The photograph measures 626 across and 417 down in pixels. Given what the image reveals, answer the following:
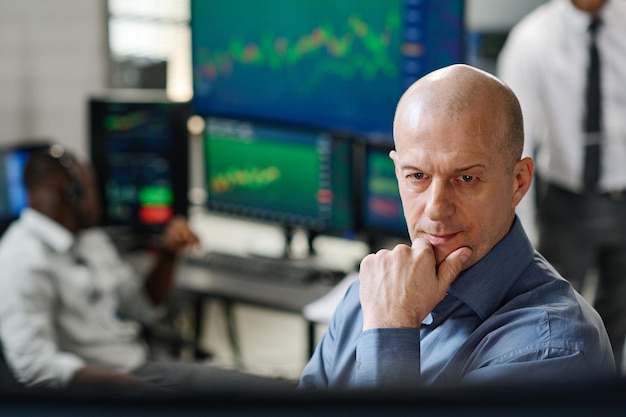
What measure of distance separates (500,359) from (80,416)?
55 cm

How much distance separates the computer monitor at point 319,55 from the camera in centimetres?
307

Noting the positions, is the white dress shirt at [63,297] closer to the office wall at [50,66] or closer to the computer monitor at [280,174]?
the computer monitor at [280,174]

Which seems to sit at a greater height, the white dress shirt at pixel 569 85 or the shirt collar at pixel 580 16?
the shirt collar at pixel 580 16

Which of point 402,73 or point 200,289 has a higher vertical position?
point 402,73

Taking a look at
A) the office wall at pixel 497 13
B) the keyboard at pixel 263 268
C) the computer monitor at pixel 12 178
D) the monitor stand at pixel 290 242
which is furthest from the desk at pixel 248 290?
the office wall at pixel 497 13

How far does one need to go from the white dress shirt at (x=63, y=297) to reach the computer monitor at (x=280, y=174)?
629 mm

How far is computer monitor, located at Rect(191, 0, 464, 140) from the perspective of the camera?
10.1 feet

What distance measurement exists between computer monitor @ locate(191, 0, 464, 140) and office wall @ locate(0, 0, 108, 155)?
25.1 inches

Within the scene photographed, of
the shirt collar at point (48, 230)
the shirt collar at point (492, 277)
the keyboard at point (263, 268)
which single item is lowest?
the keyboard at point (263, 268)

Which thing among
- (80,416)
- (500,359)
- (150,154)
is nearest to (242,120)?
(150,154)

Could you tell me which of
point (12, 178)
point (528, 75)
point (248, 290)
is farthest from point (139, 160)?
point (528, 75)

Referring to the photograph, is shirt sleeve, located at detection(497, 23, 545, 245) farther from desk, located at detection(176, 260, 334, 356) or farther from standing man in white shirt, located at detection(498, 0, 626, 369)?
desk, located at detection(176, 260, 334, 356)

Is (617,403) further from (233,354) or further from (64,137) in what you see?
(64,137)

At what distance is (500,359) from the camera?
87 cm
